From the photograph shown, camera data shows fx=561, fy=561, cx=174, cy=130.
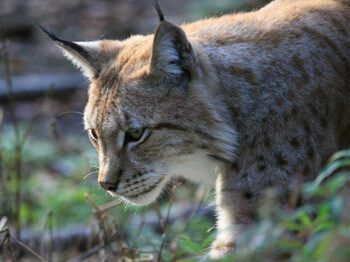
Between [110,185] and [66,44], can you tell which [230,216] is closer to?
[110,185]

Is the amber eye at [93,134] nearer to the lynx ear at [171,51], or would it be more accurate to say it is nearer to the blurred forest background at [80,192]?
the blurred forest background at [80,192]

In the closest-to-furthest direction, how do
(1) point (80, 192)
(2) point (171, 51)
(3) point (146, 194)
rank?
(2) point (171, 51), (3) point (146, 194), (1) point (80, 192)

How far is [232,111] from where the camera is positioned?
332 cm

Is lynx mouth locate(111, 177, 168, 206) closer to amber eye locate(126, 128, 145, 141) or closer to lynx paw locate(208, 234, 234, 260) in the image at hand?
amber eye locate(126, 128, 145, 141)

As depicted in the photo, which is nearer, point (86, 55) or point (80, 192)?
point (86, 55)

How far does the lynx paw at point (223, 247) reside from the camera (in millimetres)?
3125

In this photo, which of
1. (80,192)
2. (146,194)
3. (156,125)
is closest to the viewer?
(156,125)

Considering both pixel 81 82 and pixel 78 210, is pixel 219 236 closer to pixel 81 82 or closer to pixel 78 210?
pixel 78 210

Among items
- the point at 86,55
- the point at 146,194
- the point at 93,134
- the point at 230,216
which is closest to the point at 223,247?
the point at 230,216

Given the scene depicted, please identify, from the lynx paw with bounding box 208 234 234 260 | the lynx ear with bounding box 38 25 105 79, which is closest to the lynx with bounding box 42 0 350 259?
the lynx paw with bounding box 208 234 234 260

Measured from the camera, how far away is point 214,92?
331cm

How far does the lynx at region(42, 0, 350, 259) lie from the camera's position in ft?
10.4

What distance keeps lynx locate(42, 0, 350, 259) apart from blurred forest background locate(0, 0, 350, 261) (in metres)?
0.24

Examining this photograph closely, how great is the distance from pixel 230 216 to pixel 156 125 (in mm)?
680
